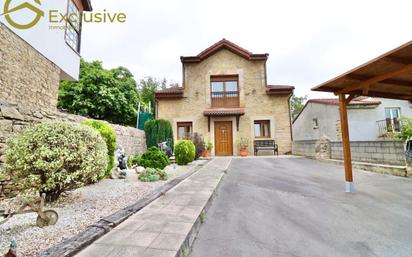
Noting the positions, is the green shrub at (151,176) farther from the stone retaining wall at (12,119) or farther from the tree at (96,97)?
the tree at (96,97)

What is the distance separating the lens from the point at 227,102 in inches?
512

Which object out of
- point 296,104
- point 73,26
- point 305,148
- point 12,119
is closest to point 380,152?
point 305,148

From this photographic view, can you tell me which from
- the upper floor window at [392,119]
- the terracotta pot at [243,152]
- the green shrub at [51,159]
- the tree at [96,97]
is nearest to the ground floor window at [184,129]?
the terracotta pot at [243,152]

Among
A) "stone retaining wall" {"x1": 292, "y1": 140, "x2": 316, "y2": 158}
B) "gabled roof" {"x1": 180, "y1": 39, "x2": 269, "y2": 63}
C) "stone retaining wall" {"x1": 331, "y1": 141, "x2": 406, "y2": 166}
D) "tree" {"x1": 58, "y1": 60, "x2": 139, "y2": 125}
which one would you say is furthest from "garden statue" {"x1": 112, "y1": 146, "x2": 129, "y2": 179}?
"tree" {"x1": 58, "y1": 60, "x2": 139, "y2": 125}

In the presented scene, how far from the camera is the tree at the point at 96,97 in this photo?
13.6 meters

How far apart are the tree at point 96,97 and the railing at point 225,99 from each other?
7.59m

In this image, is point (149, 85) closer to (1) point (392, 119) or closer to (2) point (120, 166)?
(2) point (120, 166)

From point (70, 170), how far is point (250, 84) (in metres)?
12.1

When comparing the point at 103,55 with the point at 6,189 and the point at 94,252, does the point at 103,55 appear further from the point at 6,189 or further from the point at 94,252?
the point at 94,252

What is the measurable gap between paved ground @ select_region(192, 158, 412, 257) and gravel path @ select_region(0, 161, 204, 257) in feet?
4.28

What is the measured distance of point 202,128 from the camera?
12.6m

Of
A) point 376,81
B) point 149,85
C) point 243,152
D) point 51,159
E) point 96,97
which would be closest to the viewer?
point 51,159

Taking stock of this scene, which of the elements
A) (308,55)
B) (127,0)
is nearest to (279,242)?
(127,0)

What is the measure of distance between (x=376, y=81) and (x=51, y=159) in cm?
551
